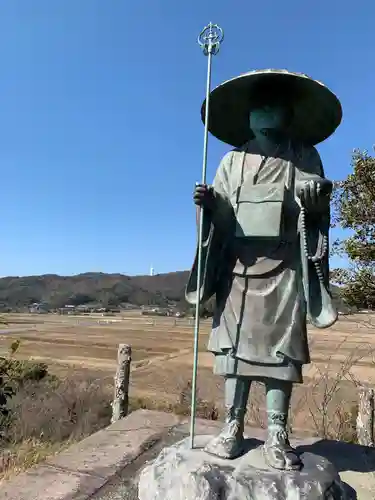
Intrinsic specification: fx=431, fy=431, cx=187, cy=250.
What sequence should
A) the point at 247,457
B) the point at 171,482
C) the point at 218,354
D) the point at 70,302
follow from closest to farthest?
the point at 171,482
the point at 247,457
the point at 218,354
the point at 70,302

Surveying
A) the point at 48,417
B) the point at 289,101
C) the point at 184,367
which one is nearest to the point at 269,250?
the point at 289,101

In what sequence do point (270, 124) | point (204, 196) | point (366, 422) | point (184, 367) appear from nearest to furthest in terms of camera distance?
1. point (204, 196)
2. point (270, 124)
3. point (366, 422)
4. point (184, 367)

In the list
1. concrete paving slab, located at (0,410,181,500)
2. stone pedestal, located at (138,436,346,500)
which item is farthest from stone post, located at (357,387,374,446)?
stone pedestal, located at (138,436,346,500)

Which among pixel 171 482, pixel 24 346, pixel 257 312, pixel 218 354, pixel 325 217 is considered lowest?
pixel 24 346

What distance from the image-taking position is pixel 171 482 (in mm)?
2473

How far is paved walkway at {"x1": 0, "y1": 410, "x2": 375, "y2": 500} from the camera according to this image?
302cm

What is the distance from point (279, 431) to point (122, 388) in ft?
13.6

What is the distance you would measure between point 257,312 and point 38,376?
27.7 ft

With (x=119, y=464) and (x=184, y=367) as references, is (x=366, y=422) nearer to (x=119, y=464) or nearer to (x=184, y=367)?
(x=119, y=464)

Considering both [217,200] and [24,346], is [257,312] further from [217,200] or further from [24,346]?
[24,346]

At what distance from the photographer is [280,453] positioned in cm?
260

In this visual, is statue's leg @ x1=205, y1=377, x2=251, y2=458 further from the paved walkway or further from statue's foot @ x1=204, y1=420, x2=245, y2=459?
the paved walkway

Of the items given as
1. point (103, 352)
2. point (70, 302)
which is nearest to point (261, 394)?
point (103, 352)

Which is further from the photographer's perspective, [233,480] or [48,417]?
[48,417]
